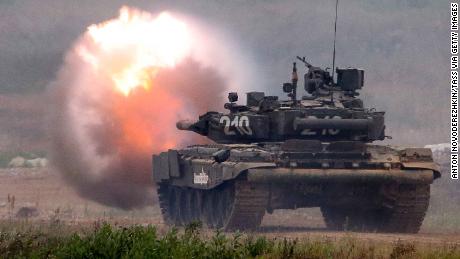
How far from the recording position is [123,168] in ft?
113

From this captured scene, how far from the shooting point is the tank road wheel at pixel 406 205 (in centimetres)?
2633

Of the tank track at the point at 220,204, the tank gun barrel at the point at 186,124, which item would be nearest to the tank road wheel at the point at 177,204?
the tank track at the point at 220,204

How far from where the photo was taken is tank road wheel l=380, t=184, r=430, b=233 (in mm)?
26328

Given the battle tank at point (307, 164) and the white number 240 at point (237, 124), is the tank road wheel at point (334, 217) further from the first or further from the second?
A: the white number 240 at point (237, 124)

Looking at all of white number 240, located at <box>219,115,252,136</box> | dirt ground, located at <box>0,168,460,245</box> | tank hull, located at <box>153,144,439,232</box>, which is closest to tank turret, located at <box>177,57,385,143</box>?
white number 240, located at <box>219,115,252,136</box>

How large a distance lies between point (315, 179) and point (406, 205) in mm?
2400

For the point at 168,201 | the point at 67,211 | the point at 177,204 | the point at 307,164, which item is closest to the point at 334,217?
the point at 177,204

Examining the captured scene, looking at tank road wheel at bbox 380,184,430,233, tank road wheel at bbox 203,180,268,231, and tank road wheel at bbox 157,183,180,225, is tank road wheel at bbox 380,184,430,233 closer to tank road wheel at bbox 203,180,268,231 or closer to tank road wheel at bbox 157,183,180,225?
tank road wheel at bbox 203,180,268,231

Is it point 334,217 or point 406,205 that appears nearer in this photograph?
point 406,205

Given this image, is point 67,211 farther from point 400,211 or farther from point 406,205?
point 406,205

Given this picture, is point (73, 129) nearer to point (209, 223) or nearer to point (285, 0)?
point (209, 223)

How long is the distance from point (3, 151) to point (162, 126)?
1121 inches

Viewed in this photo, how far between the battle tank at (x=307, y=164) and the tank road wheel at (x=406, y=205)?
0.02 m

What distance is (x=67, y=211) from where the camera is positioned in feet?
122
